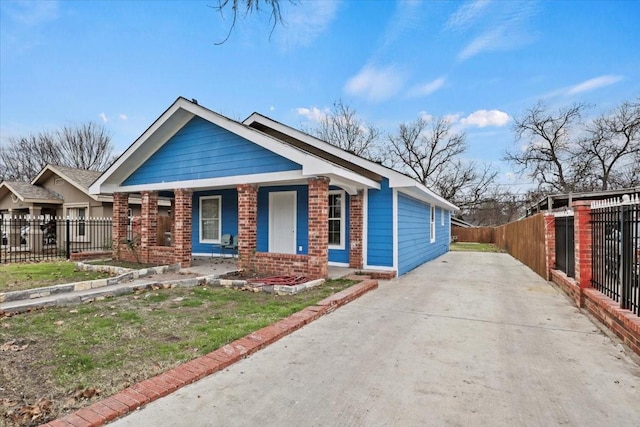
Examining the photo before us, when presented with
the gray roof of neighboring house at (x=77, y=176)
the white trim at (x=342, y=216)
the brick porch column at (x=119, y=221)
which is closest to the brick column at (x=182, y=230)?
the brick porch column at (x=119, y=221)

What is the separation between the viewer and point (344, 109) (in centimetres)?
3412

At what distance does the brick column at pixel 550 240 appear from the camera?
8.84m

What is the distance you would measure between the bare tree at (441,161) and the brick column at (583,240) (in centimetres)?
3265

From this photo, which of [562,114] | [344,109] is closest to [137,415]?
[344,109]

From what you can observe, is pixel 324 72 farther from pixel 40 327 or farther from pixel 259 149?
pixel 40 327

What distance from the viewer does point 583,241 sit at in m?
5.79

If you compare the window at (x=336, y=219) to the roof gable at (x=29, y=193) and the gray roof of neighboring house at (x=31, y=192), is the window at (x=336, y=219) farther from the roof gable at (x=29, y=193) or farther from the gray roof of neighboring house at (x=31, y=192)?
the gray roof of neighboring house at (x=31, y=192)

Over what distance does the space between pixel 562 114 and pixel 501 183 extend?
9.56 m

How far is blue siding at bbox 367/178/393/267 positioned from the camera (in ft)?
30.1

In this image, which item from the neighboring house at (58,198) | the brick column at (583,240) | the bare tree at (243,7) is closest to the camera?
the bare tree at (243,7)

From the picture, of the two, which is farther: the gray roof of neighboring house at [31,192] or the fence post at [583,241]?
the gray roof of neighboring house at [31,192]

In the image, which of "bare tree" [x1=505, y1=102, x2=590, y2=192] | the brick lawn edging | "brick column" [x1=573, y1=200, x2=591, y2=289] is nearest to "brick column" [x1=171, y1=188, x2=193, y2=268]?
the brick lawn edging

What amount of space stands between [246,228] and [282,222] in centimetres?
221

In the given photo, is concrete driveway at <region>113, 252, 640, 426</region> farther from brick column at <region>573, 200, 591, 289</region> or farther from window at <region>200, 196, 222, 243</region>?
window at <region>200, 196, 222, 243</region>
